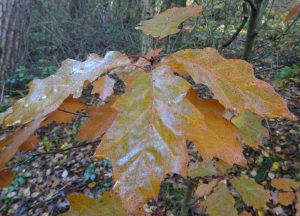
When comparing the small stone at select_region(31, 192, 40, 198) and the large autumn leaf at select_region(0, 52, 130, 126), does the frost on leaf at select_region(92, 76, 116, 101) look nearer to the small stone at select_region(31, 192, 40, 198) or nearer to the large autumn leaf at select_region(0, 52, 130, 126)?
the large autumn leaf at select_region(0, 52, 130, 126)

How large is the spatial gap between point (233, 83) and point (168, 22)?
A: 40cm

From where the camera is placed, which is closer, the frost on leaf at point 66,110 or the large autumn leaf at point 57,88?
the large autumn leaf at point 57,88

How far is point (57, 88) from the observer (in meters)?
0.67

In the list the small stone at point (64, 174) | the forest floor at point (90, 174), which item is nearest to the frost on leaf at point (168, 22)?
the forest floor at point (90, 174)

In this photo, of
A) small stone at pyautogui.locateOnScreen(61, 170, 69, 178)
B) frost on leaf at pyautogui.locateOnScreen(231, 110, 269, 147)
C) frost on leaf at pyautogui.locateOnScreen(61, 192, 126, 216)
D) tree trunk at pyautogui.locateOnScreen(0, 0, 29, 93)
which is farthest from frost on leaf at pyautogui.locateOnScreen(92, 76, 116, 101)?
tree trunk at pyautogui.locateOnScreen(0, 0, 29, 93)

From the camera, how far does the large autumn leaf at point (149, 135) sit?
0.54 metres

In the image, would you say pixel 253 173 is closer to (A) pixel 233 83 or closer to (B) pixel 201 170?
(B) pixel 201 170

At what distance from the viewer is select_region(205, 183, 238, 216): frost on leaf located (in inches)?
56.5

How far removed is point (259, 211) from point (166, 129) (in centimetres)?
220

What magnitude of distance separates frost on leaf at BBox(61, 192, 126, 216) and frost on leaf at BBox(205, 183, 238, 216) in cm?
67

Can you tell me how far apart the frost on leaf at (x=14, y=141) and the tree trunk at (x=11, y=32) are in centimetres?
430

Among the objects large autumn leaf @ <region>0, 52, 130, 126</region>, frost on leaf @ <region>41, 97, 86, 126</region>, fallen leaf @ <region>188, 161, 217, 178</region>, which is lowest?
fallen leaf @ <region>188, 161, 217, 178</region>

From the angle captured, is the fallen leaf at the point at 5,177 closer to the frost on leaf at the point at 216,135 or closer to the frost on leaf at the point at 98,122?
the frost on leaf at the point at 98,122

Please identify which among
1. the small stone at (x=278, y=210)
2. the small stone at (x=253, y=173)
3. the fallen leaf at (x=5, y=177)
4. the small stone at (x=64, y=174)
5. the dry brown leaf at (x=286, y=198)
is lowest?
the small stone at (x=64, y=174)
